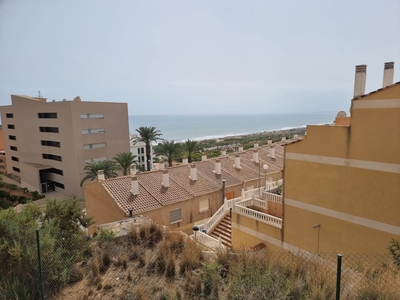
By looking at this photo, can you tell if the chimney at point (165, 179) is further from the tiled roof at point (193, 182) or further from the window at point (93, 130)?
the window at point (93, 130)

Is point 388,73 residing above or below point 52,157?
→ above

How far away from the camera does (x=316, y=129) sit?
30.4 ft

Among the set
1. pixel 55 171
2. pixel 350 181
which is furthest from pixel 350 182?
pixel 55 171

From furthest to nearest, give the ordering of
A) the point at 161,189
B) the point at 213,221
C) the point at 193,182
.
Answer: the point at 193,182 < the point at 161,189 < the point at 213,221

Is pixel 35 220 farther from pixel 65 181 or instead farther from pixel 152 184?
pixel 65 181

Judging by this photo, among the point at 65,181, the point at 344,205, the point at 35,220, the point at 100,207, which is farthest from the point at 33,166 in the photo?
the point at 344,205

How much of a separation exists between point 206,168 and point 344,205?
12.9m

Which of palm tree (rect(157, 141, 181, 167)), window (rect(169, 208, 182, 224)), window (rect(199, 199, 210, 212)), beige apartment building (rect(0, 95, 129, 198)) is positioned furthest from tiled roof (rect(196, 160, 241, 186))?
beige apartment building (rect(0, 95, 129, 198))

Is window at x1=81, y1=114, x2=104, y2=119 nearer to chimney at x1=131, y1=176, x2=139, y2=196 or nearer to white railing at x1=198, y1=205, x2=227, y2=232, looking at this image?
chimney at x1=131, y1=176, x2=139, y2=196

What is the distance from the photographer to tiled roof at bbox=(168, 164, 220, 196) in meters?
17.8

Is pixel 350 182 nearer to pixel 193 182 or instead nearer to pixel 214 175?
pixel 193 182

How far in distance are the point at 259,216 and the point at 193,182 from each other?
7.64m

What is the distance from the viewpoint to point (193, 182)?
18.6 meters

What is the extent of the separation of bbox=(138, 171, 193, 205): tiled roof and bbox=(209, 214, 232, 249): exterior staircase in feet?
9.51
